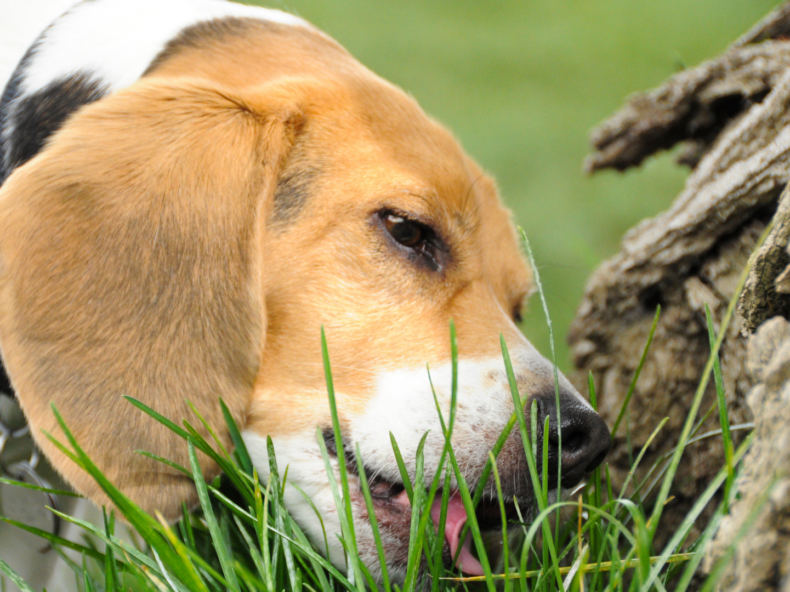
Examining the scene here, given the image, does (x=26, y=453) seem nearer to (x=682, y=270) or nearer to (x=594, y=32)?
(x=682, y=270)

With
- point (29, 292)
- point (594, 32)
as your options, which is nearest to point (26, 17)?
point (29, 292)

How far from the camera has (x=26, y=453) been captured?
6.81 ft

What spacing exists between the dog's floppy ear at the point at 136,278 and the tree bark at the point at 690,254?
1.20 metres

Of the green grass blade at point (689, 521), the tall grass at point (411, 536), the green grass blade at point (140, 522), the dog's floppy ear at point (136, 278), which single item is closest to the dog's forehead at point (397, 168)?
the dog's floppy ear at point (136, 278)

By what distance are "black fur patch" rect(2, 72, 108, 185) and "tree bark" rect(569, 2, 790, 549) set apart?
6.24 ft

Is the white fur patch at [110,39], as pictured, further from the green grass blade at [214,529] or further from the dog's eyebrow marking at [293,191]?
the green grass blade at [214,529]

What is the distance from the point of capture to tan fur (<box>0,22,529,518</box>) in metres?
1.73

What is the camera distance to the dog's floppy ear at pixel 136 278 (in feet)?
5.64

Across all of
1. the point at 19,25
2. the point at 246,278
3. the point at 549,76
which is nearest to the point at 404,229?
the point at 246,278

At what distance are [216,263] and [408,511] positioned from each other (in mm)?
821

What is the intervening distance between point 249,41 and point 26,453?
Result: 4.81 ft

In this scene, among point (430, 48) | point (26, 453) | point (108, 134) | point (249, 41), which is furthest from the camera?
point (430, 48)

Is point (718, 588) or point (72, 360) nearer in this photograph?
point (718, 588)

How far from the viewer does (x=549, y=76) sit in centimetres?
658
